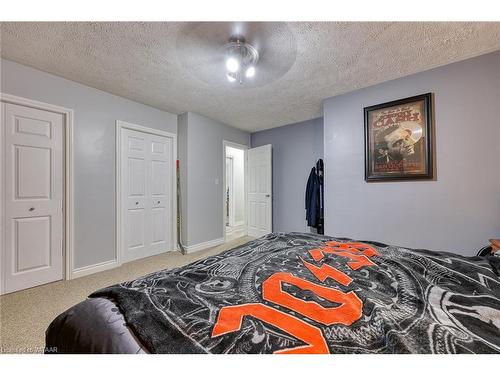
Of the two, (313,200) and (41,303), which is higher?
(313,200)

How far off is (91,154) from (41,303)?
1.62 meters

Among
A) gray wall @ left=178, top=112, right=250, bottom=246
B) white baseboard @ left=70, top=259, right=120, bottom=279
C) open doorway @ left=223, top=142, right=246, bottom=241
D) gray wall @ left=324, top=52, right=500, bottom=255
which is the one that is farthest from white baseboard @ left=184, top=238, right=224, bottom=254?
gray wall @ left=324, top=52, right=500, bottom=255

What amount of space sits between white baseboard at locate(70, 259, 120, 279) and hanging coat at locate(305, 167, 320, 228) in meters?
2.84

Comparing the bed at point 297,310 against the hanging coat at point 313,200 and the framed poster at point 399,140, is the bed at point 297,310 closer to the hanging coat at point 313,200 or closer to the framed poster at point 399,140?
the framed poster at point 399,140

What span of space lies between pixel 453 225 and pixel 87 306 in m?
2.91

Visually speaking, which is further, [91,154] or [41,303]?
[91,154]

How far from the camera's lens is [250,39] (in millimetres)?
1636

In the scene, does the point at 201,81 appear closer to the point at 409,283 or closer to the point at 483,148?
the point at 409,283

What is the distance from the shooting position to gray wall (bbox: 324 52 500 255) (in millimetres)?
1907

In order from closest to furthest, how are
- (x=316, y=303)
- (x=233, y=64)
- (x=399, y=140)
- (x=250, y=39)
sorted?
(x=316, y=303)
(x=250, y=39)
(x=233, y=64)
(x=399, y=140)

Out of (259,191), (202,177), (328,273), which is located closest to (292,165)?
(259,191)

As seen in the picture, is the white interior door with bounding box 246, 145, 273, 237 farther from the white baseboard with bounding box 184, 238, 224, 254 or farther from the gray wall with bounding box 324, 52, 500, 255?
the gray wall with bounding box 324, 52, 500, 255

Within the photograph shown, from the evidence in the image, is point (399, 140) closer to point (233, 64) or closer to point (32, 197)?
point (233, 64)

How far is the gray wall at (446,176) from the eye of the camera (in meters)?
1.91
